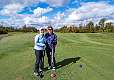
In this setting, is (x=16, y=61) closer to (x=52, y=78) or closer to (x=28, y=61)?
(x=28, y=61)

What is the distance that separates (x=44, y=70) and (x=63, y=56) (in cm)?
366

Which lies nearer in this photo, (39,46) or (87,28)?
(39,46)

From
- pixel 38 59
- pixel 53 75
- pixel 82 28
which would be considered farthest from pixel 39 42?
pixel 82 28

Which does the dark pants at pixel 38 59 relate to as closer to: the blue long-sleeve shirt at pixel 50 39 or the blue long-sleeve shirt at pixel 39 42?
the blue long-sleeve shirt at pixel 39 42

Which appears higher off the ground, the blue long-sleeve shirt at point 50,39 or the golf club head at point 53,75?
the blue long-sleeve shirt at point 50,39

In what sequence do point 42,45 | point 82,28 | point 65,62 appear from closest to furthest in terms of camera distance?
point 42,45 → point 65,62 → point 82,28

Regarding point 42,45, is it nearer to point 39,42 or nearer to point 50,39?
point 39,42

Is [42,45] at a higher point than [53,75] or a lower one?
higher

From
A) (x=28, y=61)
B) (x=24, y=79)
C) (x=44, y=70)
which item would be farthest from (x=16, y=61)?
(x=24, y=79)

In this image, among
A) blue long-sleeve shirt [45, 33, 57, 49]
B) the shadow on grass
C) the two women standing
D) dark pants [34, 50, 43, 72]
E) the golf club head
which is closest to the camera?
the golf club head

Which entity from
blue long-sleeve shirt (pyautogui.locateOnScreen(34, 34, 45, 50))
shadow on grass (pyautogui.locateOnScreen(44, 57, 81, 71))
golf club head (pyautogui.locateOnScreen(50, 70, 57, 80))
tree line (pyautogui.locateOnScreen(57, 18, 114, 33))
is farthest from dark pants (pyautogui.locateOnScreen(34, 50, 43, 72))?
tree line (pyautogui.locateOnScreen(57, 18, 114, 33))

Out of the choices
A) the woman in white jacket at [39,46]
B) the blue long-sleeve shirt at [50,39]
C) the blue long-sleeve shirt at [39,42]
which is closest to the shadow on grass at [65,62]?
the woman in white jacket at [39,46]

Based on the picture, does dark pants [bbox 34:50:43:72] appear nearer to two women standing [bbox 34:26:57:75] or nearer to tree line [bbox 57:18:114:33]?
two women standing [bbox 34:26:57:75]

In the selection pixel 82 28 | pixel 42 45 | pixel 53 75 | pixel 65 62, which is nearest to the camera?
pixel 42 45
